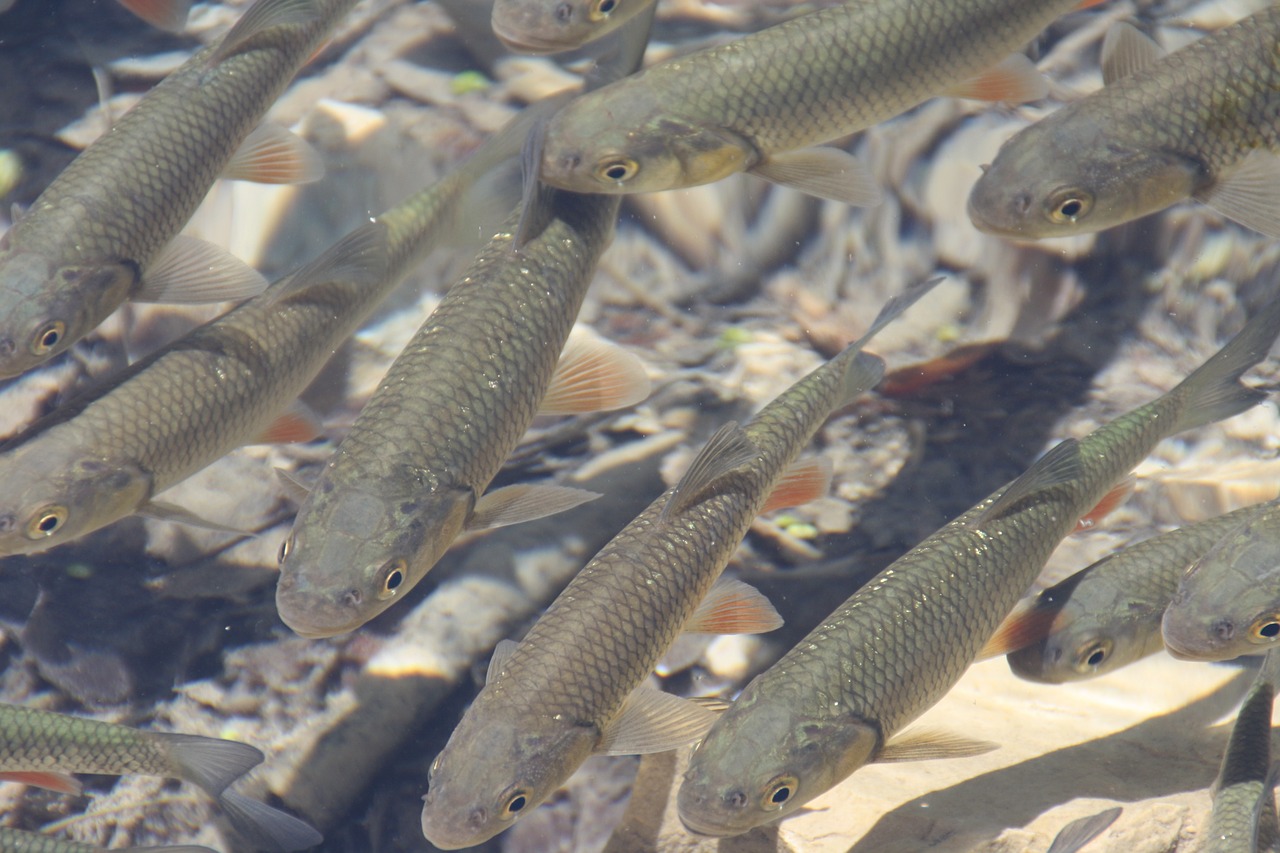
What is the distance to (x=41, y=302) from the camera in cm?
333

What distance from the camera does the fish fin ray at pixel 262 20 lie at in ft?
12.0

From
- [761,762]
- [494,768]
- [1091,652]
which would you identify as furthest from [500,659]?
[1091,652]

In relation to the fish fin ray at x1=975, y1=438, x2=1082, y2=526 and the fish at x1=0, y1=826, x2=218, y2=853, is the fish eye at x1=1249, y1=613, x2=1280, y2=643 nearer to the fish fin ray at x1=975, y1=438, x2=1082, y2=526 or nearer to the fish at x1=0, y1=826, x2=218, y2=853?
the fish fin ray at x1=975, y1=438, x2=1082, y2=526

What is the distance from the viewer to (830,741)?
9.55 feet

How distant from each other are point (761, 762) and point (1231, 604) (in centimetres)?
141

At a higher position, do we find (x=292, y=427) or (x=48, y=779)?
(x=292, y=427)

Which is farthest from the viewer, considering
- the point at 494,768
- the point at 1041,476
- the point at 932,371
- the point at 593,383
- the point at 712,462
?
the point at 932,371

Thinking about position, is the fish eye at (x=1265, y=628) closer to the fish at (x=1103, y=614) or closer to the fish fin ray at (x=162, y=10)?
the fish at (x=1103, y=614)

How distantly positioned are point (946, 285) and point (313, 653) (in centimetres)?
326

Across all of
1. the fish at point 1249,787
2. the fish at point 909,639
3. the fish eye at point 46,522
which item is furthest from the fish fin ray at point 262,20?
the fish at point 1249,787

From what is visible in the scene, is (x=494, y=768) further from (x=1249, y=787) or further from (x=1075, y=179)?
(x=1075, y=179)

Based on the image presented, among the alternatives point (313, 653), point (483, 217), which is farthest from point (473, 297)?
point (313, 653)

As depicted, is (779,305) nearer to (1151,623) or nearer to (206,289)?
(1151,623)

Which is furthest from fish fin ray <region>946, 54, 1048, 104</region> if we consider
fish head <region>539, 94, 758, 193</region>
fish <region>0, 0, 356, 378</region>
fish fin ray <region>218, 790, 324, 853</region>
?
fish fin ray <region>218, 790, 324, 853</region>
